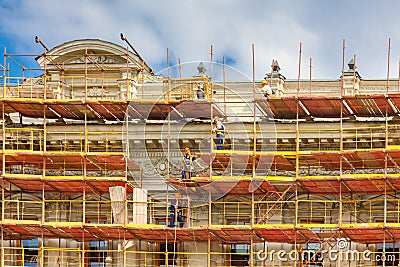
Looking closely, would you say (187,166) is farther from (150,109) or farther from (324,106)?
(324,106)

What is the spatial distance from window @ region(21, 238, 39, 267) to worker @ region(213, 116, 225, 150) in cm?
834

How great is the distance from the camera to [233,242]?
43375 millimetres

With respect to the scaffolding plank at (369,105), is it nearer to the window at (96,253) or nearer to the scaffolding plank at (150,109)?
the scaffolding plank at (150,109)

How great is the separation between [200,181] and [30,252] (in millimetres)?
7849

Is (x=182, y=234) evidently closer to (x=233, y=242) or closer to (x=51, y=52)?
(x=233, y=242)

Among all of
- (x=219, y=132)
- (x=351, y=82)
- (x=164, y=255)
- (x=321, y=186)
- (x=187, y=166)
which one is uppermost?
(x=351, y=82)

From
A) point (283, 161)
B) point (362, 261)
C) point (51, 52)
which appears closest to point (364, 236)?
point (362, 261)

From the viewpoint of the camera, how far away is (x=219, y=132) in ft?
140

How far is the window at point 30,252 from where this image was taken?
44656 mm

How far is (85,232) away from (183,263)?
155 inches

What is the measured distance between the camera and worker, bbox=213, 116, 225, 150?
42750 millimetres

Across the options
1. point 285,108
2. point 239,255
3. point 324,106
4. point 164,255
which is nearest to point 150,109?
point 285,108

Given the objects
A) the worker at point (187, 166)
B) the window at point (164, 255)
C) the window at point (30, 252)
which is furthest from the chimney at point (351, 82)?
the window at point (30, 252)

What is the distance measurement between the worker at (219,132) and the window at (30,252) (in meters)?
8.34
